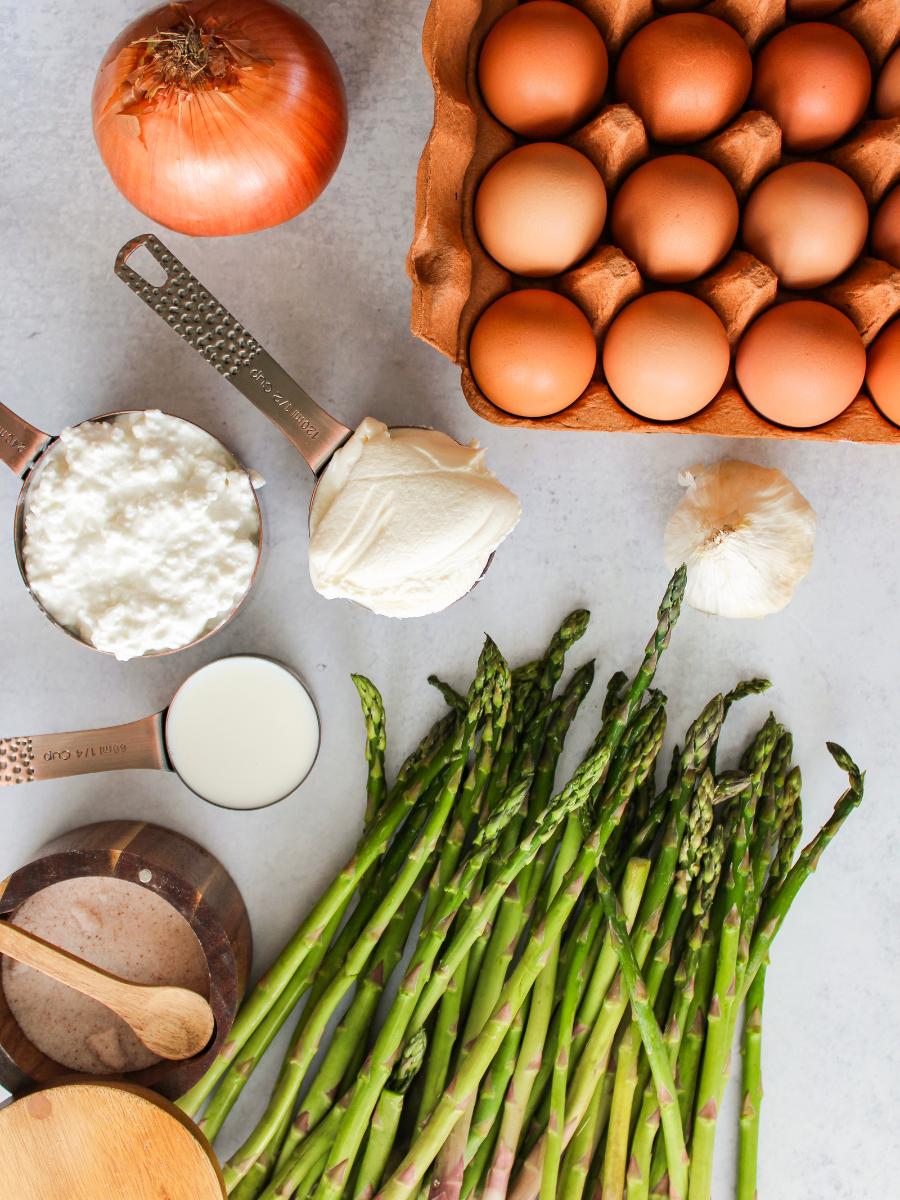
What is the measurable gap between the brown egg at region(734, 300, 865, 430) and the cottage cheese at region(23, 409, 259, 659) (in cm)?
58

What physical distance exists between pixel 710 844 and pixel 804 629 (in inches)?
12.1

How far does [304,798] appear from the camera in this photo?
1.19 metres

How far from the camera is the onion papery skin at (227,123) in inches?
36.5

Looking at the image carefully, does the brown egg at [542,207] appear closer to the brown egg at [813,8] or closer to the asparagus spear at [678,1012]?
the brown egg at [813,8]

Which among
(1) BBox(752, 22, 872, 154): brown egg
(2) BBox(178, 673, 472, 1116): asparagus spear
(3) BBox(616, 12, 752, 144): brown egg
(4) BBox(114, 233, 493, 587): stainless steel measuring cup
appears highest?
(1) BBox(752, 22, 872, 154): brown egg

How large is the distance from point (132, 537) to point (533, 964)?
67cm

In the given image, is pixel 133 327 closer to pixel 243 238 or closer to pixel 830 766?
pixel 243 238

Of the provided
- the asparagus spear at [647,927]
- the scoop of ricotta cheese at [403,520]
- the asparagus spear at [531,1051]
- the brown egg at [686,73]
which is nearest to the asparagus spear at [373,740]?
the scoop of ricotta cheese at [403,520]

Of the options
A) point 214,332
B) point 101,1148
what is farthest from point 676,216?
point 101,1148

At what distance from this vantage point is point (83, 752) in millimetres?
1091

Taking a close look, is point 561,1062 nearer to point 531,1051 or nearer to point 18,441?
point 531,1051

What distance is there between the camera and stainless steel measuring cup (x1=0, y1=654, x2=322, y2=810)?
1.08 metres

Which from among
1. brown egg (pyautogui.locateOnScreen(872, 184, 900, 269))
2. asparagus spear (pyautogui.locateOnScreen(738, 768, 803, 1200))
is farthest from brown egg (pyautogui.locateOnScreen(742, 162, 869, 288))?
asparagus spear (pyautogui.locateOnScreen(738, 768, 803, 1200))

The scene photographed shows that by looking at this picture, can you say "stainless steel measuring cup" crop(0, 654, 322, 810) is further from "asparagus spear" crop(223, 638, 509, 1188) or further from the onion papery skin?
the onion papery skin
